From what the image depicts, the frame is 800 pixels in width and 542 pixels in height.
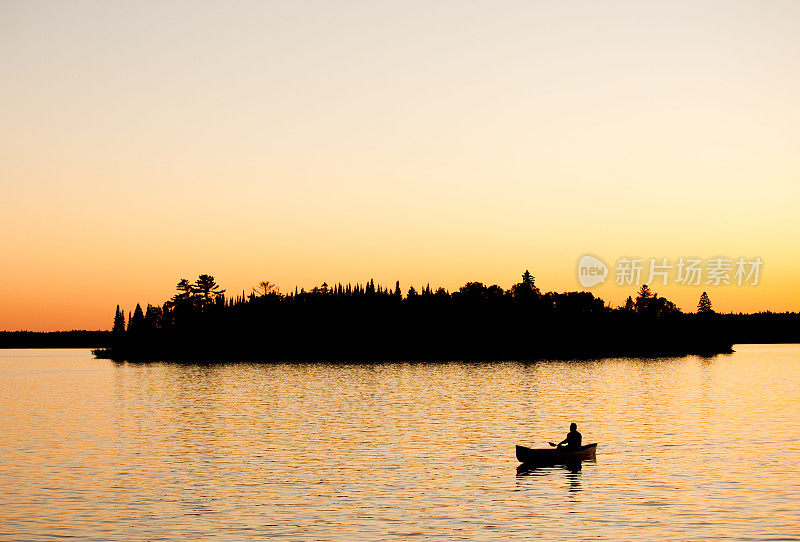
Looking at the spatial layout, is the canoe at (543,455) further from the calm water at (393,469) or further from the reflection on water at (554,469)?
the calm water at (393,469)

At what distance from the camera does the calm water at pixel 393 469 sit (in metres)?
37.2

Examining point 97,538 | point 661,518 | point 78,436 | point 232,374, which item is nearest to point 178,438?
point 78,436

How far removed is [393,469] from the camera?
5181 centimetres

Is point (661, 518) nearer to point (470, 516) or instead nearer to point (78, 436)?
point (470, 516)

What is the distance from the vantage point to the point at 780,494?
43312 millimetres

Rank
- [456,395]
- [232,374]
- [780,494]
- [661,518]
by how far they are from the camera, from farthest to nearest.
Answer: [232,374]
[456,395]
[780,494]
[661,518]

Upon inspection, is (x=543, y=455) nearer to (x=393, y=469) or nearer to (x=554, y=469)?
(x=554, y=469)

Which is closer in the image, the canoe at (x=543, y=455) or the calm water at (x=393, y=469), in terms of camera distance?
the calm water at (x=393, y=469)

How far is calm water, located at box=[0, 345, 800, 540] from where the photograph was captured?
37.2 meters

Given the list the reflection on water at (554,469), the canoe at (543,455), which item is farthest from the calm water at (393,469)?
the canoe at (543,455)

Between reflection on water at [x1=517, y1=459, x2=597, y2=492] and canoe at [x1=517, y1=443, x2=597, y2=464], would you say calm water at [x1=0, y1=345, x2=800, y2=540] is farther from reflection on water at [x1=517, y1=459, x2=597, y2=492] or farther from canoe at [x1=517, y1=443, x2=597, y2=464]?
canoe at [x1=517, y1=443, x2=597, y2=464]

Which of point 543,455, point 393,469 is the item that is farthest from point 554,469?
point 393,469

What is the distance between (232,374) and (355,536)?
13400cm

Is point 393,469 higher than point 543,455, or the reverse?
point 543,455
